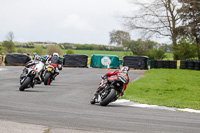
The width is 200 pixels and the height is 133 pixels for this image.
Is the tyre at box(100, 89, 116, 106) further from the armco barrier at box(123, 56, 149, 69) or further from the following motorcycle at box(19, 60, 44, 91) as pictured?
the armco barrier at box(123, 56, 149, 69)

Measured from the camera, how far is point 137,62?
39500 millimetres

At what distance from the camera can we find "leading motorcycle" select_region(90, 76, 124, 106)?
10.5 m

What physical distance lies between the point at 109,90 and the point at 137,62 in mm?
29094

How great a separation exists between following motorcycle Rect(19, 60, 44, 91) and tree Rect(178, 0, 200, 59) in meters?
37.5

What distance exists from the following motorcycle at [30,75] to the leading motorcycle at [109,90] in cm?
434

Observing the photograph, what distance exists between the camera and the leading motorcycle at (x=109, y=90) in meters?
10.5

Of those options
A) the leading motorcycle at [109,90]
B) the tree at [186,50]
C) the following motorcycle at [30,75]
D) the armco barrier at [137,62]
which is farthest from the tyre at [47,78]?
the tree at [186,50]

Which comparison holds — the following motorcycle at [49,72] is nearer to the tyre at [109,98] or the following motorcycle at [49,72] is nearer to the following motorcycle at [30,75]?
the following motorcycle at [30,75]

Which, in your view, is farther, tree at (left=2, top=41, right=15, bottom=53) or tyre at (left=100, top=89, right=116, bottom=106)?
tree at (left=2, top=41, right=15, bottom=53)

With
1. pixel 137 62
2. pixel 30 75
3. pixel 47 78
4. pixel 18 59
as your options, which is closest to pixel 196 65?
pixel 137 62

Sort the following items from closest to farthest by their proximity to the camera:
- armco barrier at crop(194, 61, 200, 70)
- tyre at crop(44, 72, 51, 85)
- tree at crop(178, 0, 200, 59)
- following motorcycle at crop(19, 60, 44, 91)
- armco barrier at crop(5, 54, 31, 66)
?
following motorcycle at crop(19, 60, 44, 91), tyre at crop(44, 72, 51, 85), armco barrier at crop(194, 61, 200, 70), armco barrier at crop(5, 54, 31, 66), tree at crop(178, 0, 200, 59)

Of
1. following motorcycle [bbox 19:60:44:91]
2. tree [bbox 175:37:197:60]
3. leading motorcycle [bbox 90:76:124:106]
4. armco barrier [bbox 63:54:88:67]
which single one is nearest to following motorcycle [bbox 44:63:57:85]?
following motorcycle [bbox 19:60:44:91]

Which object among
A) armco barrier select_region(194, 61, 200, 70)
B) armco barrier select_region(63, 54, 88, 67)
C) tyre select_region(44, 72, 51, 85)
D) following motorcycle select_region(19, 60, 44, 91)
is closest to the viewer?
following motorcycle select_region(19, 60, 44, 91)

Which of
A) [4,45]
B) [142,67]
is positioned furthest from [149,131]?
[4,45]
